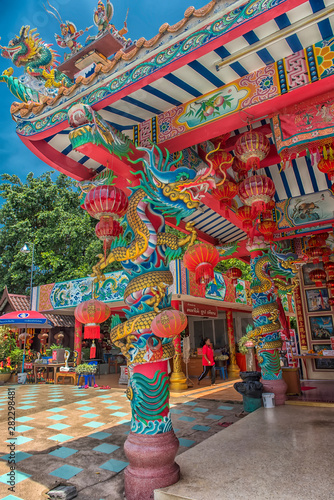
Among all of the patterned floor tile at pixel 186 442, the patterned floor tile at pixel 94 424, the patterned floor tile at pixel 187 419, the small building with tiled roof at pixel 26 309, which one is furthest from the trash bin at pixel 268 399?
the small building with tiled roof at pixel 26 309

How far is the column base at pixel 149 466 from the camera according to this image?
2693 millimetres

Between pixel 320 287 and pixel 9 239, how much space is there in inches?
785

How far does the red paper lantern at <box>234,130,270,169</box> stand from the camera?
146 inches

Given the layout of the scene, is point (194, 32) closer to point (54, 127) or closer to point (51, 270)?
point (54, 127)

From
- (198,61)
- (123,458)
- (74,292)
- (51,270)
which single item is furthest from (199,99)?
(51,270)

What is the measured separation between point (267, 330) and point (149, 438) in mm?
3936

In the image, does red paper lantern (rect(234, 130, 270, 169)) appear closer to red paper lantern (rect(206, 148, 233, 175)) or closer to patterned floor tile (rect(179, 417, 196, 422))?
red paper lantern (rect(206, 148, 233, 175))

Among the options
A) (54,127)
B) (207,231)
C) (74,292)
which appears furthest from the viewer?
(74,292)

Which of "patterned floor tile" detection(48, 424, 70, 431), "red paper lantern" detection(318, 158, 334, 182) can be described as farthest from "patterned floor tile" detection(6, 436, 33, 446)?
"red paper lantern" detection(318, 158, 334, 182)

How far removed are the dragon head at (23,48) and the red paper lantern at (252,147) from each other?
3.07 m

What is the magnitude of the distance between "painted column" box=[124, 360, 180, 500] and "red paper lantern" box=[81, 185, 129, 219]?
172cm

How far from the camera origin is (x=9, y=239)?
21.9 meters

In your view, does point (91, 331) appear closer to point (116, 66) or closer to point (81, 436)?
point (81, 436)

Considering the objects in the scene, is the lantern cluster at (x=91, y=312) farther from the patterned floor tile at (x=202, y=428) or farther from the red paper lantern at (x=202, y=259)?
the patterned floor tile at (x=202, y=428)
